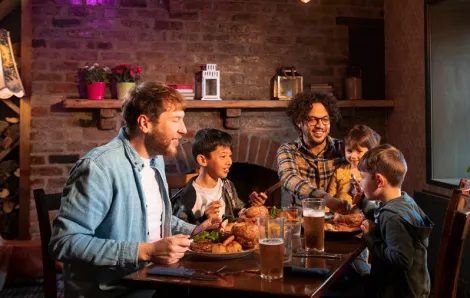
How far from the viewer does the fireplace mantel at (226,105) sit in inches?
153

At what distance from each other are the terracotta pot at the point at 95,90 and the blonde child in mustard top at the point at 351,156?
74.3 inches

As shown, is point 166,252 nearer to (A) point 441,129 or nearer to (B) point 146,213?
(B) point 146,213

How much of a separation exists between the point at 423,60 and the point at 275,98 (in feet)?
3.75

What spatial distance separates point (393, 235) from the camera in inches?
74.7

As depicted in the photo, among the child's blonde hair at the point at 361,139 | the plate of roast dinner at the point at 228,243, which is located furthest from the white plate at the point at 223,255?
the child's blonde hair at the point at 361,139

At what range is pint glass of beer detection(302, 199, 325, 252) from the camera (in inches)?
74.5

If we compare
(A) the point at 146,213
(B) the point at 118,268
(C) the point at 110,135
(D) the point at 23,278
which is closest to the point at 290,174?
(A) the point at 146,213

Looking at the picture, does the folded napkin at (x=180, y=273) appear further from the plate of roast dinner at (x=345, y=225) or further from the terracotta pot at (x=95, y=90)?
the terracotta pot at (x=95, y=90)

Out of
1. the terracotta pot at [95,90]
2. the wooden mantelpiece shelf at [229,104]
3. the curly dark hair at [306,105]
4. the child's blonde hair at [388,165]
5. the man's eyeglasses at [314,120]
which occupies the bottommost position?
the child's blonde hair at [388,165]

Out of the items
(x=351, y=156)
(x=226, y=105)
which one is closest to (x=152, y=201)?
(x=351, y=156)

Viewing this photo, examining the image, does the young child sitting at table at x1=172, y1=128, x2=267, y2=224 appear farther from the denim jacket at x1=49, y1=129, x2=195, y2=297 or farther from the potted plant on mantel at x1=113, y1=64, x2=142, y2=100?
the potted plant on mantel at x1=113, y1=64, x2=142, y2=100

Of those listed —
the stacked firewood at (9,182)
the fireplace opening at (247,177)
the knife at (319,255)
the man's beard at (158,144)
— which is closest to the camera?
the knife at (319,255)

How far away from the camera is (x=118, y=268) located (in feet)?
5.78

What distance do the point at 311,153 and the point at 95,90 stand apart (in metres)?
1.75
